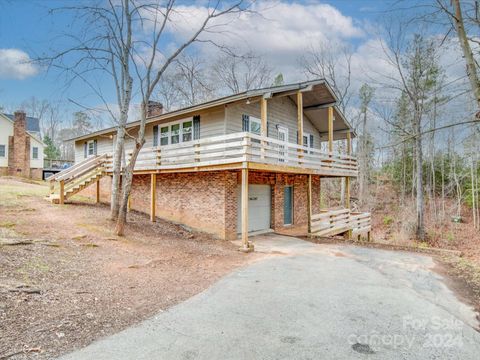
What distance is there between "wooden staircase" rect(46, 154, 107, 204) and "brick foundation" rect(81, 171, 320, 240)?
6.73ft

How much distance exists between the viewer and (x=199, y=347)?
3791 mm

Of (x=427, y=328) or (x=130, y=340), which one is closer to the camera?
(x=130, y=340)

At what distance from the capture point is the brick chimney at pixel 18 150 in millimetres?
28719

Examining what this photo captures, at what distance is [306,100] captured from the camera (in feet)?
51.6

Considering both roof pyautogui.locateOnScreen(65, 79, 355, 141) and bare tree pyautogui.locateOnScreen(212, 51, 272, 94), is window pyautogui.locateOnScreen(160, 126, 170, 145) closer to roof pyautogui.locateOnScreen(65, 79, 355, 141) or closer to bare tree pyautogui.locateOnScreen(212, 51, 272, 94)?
roof pyautogui.locateOnScreen(65, 79, 355, 141)

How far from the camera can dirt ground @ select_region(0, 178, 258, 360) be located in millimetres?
3994

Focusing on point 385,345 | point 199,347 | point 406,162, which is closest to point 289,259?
point 385,345

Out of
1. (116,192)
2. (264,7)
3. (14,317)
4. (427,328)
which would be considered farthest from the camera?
(116,192)

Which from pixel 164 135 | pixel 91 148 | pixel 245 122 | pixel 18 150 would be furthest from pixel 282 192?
pixel 18 150

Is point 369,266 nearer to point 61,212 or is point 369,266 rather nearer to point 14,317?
point 14,317

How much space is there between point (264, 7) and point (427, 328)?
10652 millimetres

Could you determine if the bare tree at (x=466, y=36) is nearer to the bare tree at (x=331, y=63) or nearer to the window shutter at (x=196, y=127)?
the window shutter at (x=196, y=127)

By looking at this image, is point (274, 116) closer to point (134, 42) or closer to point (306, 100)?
point (306, 100)

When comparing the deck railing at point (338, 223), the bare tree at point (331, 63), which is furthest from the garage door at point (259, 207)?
the bare tree at point (331, 63)
